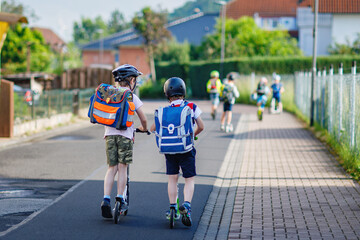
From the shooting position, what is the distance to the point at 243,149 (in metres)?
13.3

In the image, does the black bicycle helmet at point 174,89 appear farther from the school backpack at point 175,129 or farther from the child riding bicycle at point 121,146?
the child riding bicycle at point 121,146

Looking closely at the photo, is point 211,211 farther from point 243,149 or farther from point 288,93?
point 288,93

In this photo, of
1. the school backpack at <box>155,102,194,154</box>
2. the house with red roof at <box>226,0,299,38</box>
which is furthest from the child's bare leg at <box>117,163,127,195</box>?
the house with red roof at <box>226,0,299,38</box>

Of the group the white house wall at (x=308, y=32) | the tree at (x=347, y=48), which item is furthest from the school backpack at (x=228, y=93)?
the white house wall at (x=308, y=32)

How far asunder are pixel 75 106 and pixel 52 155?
10.7 m

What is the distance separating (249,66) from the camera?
42062 mm

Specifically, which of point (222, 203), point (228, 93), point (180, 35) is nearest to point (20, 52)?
point (180, 35)

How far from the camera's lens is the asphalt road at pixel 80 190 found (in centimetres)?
595

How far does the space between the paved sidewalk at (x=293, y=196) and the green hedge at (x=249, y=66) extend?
27.5 metres

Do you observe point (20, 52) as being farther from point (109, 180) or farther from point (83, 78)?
point (109, 180)

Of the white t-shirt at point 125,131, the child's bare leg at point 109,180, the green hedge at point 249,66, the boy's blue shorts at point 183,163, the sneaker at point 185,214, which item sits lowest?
the sneaker at point 185,214

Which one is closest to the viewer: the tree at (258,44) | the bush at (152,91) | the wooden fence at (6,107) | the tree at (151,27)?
the wooden fence at (6,107)

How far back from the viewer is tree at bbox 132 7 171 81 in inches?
2218

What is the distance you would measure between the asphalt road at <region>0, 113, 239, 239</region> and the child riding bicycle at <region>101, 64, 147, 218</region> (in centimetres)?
28
